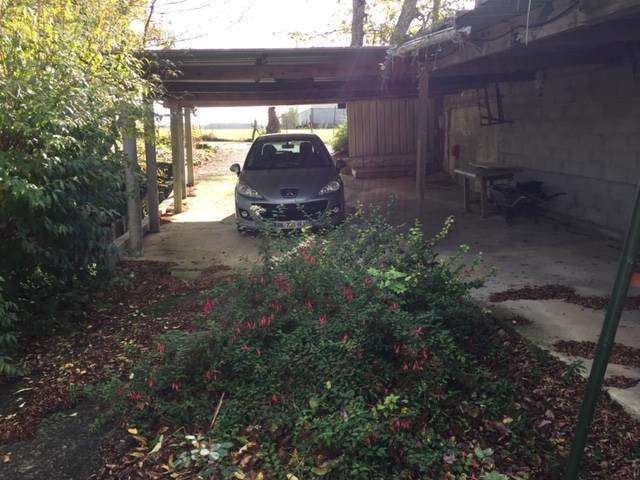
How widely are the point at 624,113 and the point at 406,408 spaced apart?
254 inches

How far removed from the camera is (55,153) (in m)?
4.31

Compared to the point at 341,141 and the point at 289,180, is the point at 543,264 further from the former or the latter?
the point at 341,141

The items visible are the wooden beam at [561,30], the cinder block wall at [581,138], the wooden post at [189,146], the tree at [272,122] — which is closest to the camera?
the wooden beam at [561,30]

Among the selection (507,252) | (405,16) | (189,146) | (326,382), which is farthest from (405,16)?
(326,382)

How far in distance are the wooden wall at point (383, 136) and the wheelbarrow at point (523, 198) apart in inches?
274

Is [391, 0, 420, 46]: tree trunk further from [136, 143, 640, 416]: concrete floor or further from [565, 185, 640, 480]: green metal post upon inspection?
[565, 185, 640, 480]: green metal post

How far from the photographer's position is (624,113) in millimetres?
7516

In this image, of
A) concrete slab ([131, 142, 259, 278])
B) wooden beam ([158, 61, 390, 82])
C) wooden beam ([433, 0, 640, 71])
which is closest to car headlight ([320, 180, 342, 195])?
concrete slab ([131, 142, 259, 278])

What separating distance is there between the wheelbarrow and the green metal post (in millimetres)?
7469

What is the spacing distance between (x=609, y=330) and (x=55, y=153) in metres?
4.06

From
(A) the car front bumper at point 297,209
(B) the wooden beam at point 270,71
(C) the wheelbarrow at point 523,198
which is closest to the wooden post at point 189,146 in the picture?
(B) the wooden beam at point 270,71

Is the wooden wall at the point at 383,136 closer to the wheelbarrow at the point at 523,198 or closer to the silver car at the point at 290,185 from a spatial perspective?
the silver car at the point at 290,185

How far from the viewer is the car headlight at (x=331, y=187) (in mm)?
8758

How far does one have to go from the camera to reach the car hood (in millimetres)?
8680
